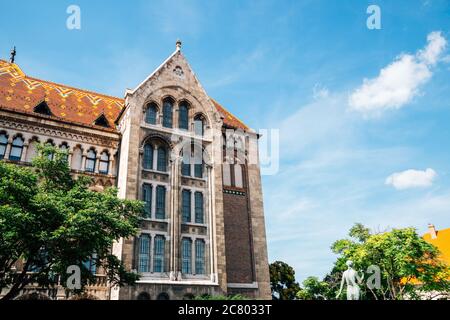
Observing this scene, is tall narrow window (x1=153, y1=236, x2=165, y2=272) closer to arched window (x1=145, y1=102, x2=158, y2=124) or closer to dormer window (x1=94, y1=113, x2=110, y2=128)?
arched window (x1=145, y1=102, x2=158, y2=124)

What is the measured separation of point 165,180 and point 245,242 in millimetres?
7958

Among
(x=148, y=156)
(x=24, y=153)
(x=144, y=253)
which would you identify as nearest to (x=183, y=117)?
(x=148, y=156)

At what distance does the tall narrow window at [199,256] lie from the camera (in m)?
25.0

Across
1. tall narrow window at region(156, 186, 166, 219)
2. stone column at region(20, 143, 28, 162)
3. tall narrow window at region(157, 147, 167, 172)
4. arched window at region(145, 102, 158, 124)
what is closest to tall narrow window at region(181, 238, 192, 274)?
tall narrow window at region(156, 186, 166, 219)

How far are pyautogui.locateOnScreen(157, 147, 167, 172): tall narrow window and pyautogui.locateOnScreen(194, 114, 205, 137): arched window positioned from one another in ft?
10.9

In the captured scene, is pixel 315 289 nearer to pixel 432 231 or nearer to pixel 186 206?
pixel 186 206

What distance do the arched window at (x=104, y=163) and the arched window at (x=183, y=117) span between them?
19.8 ft

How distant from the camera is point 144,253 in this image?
23531mm

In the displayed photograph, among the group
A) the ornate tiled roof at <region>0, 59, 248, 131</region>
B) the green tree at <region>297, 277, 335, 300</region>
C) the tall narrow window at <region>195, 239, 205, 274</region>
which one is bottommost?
the green tree at <region>297, 277, 335, 300</region>

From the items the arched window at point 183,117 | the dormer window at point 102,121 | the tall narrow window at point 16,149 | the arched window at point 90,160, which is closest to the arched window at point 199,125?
the arched window at point 183,117

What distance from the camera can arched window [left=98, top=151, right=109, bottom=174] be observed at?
2682cm

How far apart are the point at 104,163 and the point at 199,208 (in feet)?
25.8

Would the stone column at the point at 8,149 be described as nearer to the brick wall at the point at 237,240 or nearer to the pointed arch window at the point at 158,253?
the pointed arch window at the point at 158,253
